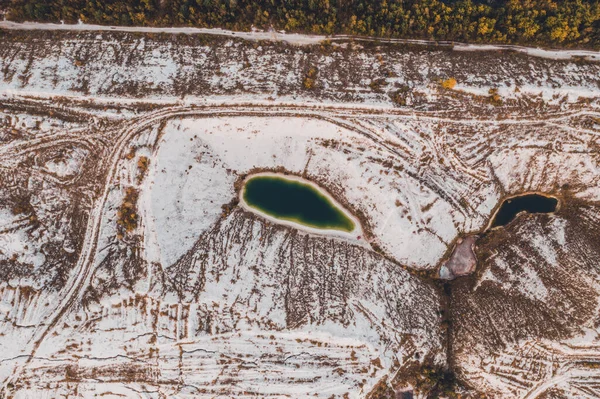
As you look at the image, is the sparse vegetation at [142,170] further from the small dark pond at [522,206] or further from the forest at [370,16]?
the small dark pond at [522,206]

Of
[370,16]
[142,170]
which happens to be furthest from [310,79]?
[142,170]

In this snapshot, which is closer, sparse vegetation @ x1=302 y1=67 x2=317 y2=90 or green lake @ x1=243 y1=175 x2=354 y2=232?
sparse vegetation @ x1=302 y1=67 x2=317 y2=90

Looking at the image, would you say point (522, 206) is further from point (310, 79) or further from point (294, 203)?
point (310, 79)

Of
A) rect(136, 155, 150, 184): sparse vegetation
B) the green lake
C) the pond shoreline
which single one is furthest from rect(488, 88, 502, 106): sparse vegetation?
rect(136, 155, 150, 184): sparse vegetation

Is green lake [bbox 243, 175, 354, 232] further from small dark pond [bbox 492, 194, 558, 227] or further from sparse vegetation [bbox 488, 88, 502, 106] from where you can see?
sparse vegetation [bbox 488, 88, 502, 106]

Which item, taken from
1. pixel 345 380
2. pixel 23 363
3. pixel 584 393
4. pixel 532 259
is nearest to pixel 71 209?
pixel 23 363

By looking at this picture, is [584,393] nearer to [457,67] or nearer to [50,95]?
[457,67]
